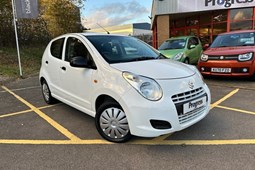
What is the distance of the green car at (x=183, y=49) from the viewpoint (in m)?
9.16

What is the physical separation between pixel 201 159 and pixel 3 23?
638 inches

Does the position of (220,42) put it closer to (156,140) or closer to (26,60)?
(156,140)

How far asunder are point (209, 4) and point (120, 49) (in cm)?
1414

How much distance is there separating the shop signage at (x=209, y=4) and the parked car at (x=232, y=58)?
906cm

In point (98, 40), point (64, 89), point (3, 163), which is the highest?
point (98, 40)

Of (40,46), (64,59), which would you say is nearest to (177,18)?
(40,46)

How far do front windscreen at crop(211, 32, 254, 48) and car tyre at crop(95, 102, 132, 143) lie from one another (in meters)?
5.70

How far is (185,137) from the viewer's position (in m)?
3.50

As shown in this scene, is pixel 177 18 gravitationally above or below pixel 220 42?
above

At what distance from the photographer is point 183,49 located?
31.3 feet

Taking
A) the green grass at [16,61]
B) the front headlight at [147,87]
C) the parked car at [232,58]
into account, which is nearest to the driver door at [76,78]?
the front headlight at [147,87]

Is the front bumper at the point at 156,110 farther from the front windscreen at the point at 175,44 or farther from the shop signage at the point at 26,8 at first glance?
the shop signage at the point at 26,8

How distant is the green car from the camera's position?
9156mm

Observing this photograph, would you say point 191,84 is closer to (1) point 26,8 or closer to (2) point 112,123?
(2) point 112,123
